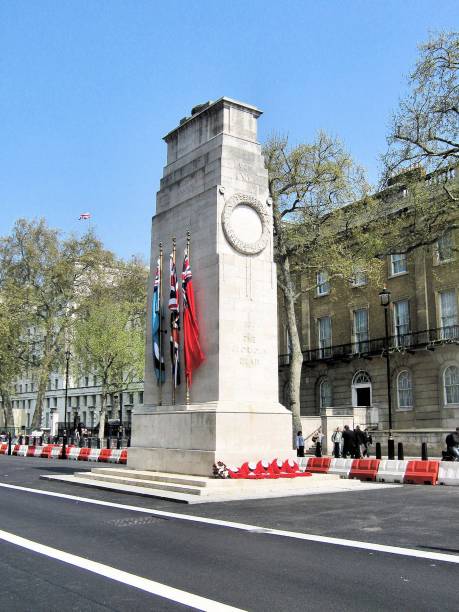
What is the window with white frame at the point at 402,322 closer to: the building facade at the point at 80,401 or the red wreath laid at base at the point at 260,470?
the red wreath laid at base at the point at 260,470

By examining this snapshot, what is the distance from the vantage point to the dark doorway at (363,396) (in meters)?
43.8

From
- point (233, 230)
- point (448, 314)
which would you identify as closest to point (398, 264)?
point (448, 314)

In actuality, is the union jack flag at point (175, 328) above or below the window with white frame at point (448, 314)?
below

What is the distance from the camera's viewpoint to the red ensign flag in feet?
55.9

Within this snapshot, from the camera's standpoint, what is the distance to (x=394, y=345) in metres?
42.7

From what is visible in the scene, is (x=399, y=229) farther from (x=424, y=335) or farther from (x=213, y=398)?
(x=213, y=398)

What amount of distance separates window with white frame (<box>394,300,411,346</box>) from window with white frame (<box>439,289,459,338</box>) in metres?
2.45

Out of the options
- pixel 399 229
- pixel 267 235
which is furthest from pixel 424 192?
pixel 267 235

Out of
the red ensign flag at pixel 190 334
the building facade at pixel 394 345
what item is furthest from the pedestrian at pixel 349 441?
the red ensign flag at pixel 190 334

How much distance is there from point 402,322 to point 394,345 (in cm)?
162

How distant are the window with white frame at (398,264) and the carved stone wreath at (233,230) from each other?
86.4ft

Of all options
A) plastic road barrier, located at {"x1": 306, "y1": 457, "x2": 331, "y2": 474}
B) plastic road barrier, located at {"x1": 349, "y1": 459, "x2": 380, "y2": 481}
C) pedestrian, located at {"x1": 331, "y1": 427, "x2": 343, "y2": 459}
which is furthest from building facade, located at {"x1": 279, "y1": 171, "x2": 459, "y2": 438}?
plastic road barrier, located at {"x1": 349, "y1": 459, "x2": 380, "y2": 481}

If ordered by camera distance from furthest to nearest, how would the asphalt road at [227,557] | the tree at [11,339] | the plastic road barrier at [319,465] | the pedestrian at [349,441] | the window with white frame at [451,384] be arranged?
the tree at [11,339]
the window with white frame at [451,384]
the pedestrian at [349,441]
the plastic road barrier at [319,465]
the asphalt road at [227,557]

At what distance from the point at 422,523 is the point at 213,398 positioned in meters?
7.05
